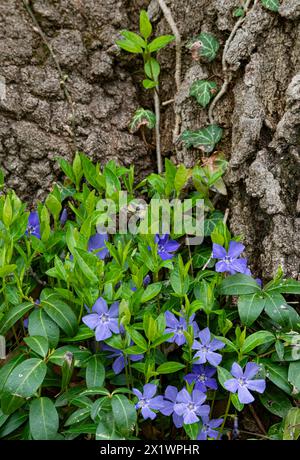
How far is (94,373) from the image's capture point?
1948mm

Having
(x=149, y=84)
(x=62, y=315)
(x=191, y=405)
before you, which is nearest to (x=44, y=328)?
(x=62, y=315)

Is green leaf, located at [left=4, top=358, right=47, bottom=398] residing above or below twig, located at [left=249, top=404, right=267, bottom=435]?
above

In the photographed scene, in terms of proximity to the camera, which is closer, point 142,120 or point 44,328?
point 44,328

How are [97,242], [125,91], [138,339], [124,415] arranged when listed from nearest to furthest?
[124,415] < [138,339] < [97,242] < [125,91]

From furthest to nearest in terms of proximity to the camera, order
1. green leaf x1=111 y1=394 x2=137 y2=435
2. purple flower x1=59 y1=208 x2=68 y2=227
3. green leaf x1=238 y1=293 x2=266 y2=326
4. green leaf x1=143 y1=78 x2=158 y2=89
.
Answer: green leaf x1=143 y1=78 x2=158 y2=89
purple flower x1=59 y1=208 x2=68 y2=227
green leaf x1=238 y1=293 x2=266 y2=326
green leaf x1=111 y1=394 x2=137 y2=435

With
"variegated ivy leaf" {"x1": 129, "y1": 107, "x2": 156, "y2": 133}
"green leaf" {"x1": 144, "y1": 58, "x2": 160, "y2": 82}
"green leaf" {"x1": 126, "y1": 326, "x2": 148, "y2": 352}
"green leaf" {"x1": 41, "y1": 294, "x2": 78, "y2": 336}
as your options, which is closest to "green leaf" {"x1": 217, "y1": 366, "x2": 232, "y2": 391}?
"green leaf" {"x1": 126, "y1": 326, "x2": 148, "y2": 352}

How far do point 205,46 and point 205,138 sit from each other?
14.0 inches

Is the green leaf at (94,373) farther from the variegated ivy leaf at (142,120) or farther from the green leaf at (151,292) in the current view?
the variegated ivy leaf at (142,120)

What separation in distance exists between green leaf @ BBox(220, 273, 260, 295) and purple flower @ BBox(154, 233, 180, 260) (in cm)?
21

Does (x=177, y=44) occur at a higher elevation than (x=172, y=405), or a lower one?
higher

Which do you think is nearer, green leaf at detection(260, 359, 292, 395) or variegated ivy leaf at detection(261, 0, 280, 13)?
green leaf at detection(260, 359, 292, 395)

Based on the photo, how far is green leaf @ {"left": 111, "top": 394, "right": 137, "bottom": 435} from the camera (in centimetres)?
181

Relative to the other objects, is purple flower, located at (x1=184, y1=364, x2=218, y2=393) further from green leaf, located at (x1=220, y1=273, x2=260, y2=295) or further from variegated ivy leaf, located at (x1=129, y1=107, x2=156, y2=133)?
variegated ivy leaf, located at (x1=129, y1=107, x2=156, y2=133)

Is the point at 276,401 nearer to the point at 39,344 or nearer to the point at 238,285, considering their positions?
the point at 238,285
